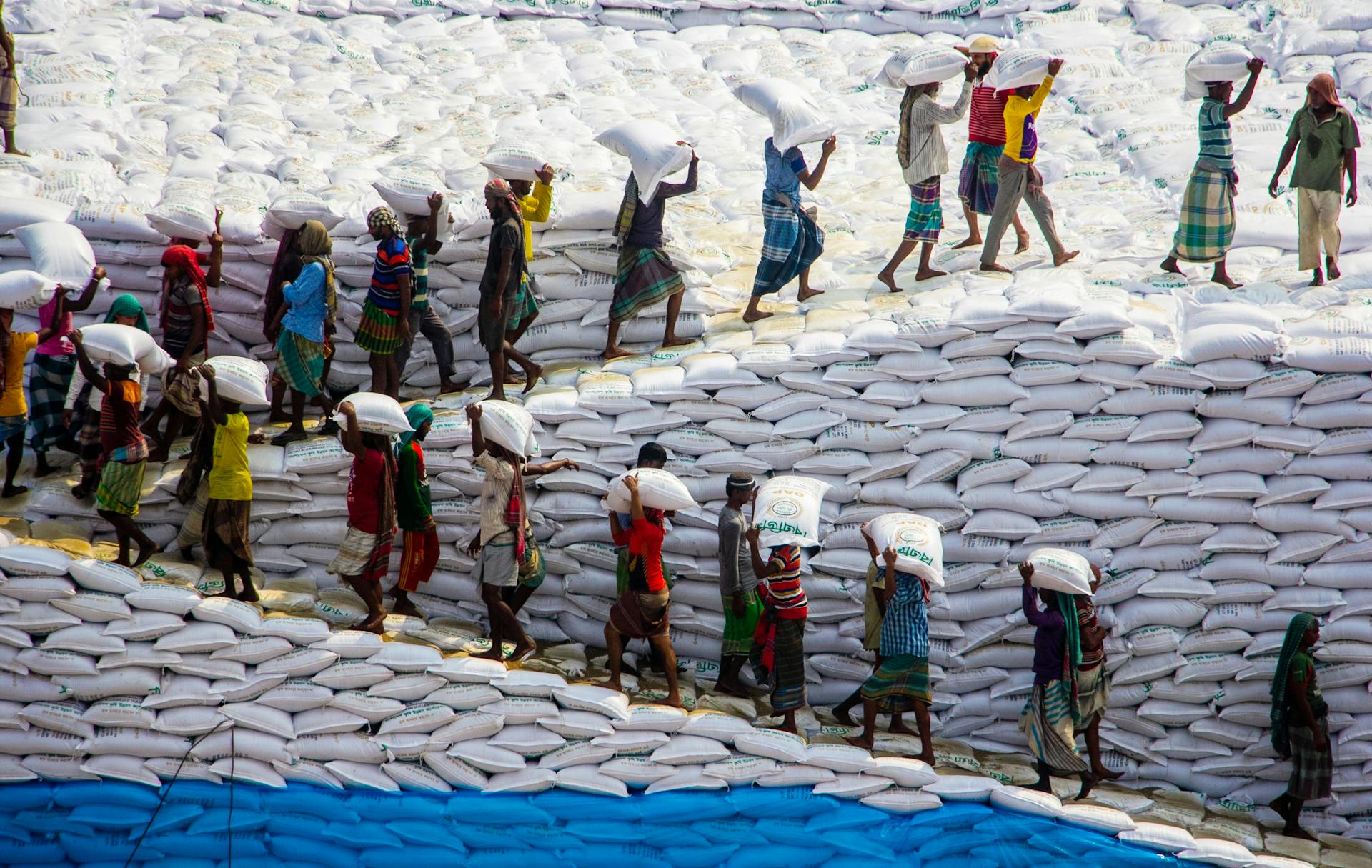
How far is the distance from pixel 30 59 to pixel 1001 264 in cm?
583

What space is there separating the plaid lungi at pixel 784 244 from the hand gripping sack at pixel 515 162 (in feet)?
3.65

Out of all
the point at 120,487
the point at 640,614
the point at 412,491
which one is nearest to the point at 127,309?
the point at 120,487

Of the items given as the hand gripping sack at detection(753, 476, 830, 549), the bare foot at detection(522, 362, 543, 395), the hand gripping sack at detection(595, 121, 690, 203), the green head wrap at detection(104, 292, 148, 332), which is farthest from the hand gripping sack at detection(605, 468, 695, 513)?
the green head wrap at detection(104, 292, 148, 332)

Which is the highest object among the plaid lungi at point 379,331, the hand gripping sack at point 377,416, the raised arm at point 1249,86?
the raised arm at point 1249,86

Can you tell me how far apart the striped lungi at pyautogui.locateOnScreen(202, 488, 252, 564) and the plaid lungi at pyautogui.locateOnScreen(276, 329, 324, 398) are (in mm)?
727

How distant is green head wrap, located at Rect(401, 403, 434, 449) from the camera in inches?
223

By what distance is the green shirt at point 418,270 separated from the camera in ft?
20.5

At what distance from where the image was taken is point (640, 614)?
18.5 ft

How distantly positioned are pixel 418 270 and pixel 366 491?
3.89 feet

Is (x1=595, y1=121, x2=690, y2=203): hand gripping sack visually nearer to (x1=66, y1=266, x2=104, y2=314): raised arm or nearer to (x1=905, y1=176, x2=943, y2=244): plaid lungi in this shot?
(x1=905, y1=176, x2=943, y2=244): plaid lungi

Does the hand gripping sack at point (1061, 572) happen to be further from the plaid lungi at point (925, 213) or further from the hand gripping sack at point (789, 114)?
the hand gripping sack at point (789, 114)

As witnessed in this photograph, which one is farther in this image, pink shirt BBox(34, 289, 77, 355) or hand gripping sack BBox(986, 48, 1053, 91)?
hand gripping sack BBox(986, 48, 1053, 91)

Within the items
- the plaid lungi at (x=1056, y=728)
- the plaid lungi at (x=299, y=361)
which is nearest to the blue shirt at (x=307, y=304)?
the plaid lungi at (x=299, y=361)

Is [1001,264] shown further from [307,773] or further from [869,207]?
[307,773]
